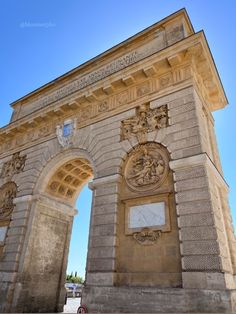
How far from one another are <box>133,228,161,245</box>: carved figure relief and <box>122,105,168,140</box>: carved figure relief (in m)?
3.69

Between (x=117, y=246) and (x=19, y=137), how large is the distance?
31.0 feet

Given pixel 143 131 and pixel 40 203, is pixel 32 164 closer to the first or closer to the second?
pixel 40 203

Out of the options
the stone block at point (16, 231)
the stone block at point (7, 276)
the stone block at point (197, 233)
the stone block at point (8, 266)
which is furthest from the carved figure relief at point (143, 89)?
the stone block at point (7, 276)

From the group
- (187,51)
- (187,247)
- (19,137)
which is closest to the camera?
(187,247)

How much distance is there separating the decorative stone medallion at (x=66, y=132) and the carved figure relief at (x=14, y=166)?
9.00ft

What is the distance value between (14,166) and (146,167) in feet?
26.7

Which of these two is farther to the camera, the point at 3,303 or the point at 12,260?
the point at 12,260

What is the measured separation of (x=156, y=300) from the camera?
6.50m

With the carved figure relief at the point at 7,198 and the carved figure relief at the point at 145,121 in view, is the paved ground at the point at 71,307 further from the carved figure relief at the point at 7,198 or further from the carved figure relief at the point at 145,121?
the carved figure relief at the point at 145,121

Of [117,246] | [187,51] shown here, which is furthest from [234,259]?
[187,51]

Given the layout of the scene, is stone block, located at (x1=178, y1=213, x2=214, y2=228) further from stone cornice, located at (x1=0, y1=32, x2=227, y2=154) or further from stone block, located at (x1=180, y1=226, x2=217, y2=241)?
stone cornice, located at (x1=0, y1=32, x2=227, y2=154)

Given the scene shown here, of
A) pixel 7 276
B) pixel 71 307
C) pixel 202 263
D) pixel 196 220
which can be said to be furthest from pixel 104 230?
pixel 71 307

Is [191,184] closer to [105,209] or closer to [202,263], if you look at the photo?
[202,263]

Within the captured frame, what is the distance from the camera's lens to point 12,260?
33.8 feet
